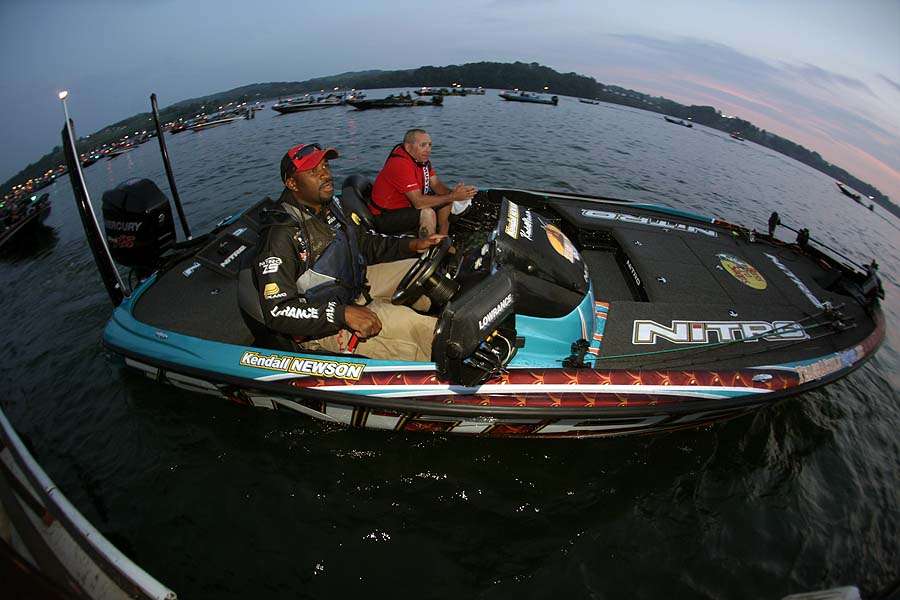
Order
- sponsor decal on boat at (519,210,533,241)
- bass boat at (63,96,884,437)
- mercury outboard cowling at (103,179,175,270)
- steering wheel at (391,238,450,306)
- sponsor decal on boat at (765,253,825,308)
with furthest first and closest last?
mercury outboard cowling at (103,179,175,270)
sponsor decal on boat at (765,253,825,308)
sponsor decal on boat at (519,210,533,241)
bass boat at (63,96,884,437)
steering wheel at (391,238,450,306)

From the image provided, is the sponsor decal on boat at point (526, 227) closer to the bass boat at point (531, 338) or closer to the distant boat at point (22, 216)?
the bass boat at point (531, 338)

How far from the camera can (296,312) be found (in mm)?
2994

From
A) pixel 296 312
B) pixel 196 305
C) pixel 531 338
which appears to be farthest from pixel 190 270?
pixel 531 338

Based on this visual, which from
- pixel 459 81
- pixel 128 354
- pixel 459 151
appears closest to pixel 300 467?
pixel 128 354

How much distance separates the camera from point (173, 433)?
4.00 m

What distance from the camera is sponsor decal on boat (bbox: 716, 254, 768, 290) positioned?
4.42 metres

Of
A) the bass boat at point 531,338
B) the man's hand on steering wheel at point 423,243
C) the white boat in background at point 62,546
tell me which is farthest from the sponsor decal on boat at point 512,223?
the white boat in background at point 62,546

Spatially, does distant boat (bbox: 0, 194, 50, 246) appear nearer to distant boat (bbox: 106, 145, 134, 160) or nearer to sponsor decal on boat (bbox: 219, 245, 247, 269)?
sponsor decal on boat (bbox: 219, 245, 247, 269)

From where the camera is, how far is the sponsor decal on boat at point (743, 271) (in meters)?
4.42

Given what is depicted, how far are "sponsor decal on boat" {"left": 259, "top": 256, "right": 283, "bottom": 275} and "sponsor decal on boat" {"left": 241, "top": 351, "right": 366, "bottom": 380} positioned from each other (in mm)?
855

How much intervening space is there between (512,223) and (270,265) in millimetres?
2077

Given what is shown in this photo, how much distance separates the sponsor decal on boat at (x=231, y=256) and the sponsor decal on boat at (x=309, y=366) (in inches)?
74.1

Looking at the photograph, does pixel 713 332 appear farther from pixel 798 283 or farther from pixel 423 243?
pixel 423 243

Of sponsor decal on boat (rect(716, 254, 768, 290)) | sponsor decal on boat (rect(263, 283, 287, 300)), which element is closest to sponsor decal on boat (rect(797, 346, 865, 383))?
sponsor decal on boat (rect(716, 254, 768, 290))
